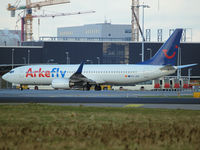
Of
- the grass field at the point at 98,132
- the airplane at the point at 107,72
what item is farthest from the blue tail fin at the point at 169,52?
the grass field at the point at 98,132

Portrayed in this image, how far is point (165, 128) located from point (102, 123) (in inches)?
128

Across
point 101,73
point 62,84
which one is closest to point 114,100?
point 62,84

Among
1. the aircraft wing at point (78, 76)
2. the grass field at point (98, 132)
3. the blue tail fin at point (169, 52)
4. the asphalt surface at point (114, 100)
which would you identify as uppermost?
the blue tail fin at point (169, 52)

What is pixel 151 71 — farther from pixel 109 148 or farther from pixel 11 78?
pixel 109 148

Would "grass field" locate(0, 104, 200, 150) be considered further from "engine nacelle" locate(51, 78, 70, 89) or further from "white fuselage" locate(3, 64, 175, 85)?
"white fuselage" locate(3, 64, 175, 85)

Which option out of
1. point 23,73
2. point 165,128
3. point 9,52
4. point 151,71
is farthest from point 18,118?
point 9,52

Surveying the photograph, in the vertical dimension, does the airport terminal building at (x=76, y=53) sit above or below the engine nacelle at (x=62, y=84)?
above

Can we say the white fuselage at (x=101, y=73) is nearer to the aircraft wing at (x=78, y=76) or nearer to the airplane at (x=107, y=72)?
the airplane at (x=107, y=72)

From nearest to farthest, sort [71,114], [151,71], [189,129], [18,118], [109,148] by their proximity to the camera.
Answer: [109,148], [189,129], [18,118], [71,114], [151,71]

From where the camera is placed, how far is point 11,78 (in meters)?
67.4

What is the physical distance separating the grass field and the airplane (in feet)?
113

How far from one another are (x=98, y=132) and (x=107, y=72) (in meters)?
45.4

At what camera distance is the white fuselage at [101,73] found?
6044 cm

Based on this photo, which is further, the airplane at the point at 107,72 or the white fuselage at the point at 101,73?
the white fuselage at the point at 101,73
